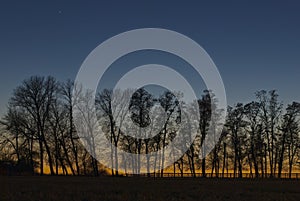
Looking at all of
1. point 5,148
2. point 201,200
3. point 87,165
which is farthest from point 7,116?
point 201,200

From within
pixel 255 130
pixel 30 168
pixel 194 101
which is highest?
pixel 194 101

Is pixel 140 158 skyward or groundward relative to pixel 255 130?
groundward

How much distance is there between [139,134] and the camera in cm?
6325

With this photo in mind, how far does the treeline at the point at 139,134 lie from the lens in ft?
196

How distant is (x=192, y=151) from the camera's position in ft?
208

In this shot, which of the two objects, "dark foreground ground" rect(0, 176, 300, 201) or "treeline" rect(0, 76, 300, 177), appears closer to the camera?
"dark foreground ground" rect(0, 176, 300, 201)

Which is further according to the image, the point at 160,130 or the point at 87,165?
the point at 87,165

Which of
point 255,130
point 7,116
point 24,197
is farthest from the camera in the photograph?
point 255,130

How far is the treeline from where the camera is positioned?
5988 cm

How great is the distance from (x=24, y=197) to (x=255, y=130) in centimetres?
5117

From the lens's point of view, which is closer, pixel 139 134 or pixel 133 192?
pixel 133 192

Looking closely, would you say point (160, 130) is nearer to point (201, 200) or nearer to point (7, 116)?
point (7, 116)

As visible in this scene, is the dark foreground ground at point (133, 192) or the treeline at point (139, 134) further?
the treeline at point (139, 134)

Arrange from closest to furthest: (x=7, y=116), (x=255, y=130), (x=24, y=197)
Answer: (x=24, y=197)
(x=7, y=116)
(x=255, y=130)
